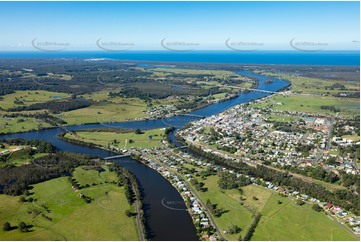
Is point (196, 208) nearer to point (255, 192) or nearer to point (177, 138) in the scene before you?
point (255, 192)

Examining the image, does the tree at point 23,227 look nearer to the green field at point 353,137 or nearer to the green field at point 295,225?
the green field at point 295,225

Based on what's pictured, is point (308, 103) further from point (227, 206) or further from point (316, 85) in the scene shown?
point (227, 206)

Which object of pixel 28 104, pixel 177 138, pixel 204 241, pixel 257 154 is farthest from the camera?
pixel 28 104

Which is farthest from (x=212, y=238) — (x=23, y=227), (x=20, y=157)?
(x=20, y=157)

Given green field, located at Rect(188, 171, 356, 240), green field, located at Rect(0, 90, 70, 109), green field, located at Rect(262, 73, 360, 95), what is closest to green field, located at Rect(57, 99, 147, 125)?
green field, located at Rect(0, 90, 70, 109)

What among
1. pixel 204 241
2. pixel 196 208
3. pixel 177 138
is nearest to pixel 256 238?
pixel 204 241

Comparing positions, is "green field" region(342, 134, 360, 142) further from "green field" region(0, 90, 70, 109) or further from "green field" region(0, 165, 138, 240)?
"green field" region(0, 90, 70, 109)
